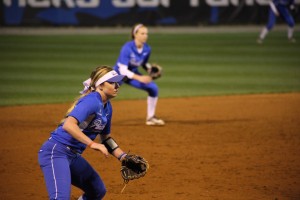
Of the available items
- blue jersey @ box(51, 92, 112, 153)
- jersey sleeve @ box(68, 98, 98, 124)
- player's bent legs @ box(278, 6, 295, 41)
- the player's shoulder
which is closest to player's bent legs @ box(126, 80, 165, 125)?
blue jersey @ box(51, 92, 112, 153)

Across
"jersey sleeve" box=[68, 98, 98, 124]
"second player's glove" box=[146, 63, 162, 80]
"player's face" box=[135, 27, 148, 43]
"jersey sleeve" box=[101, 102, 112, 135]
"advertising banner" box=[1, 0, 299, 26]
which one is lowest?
"advertising banner" box=[1, 0, 299, 26]

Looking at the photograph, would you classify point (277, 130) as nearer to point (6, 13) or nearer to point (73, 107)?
point (73, 107)

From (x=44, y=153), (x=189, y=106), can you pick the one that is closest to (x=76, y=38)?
(x=189, y=106)

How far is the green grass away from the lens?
15648mm

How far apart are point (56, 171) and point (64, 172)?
7 cm

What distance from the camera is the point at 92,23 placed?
26438 millimetres

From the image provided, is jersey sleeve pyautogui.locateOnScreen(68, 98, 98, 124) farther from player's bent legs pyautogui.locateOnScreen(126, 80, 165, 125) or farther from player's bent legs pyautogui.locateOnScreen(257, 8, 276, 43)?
player's bent legs pyautogui.locateOnScreen(257, 8, 276, 43)

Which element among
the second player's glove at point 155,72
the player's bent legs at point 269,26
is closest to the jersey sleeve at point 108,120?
the second player's glove at point 155,72

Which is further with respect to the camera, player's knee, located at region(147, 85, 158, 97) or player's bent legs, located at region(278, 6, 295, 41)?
player's bent legs, located at region(278, 6, 295, 41)

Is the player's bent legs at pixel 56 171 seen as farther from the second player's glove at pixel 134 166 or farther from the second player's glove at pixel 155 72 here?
the second player's glove at pixel 155 72

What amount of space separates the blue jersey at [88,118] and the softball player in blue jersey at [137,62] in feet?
16.0

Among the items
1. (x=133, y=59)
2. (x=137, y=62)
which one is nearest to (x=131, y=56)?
(x=133, y=59)

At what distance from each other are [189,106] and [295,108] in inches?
88.5

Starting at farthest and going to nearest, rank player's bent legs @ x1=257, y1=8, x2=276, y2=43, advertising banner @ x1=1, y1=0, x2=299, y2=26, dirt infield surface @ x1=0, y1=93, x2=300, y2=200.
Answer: advertising banner @ x1=1, y1=0, x2=299, y2=26, player's bent legs @ x1=257, y1=8, x2=276, y2=43, dirt infield surface @ x1=0, y1=93, x2=300, y2=200
